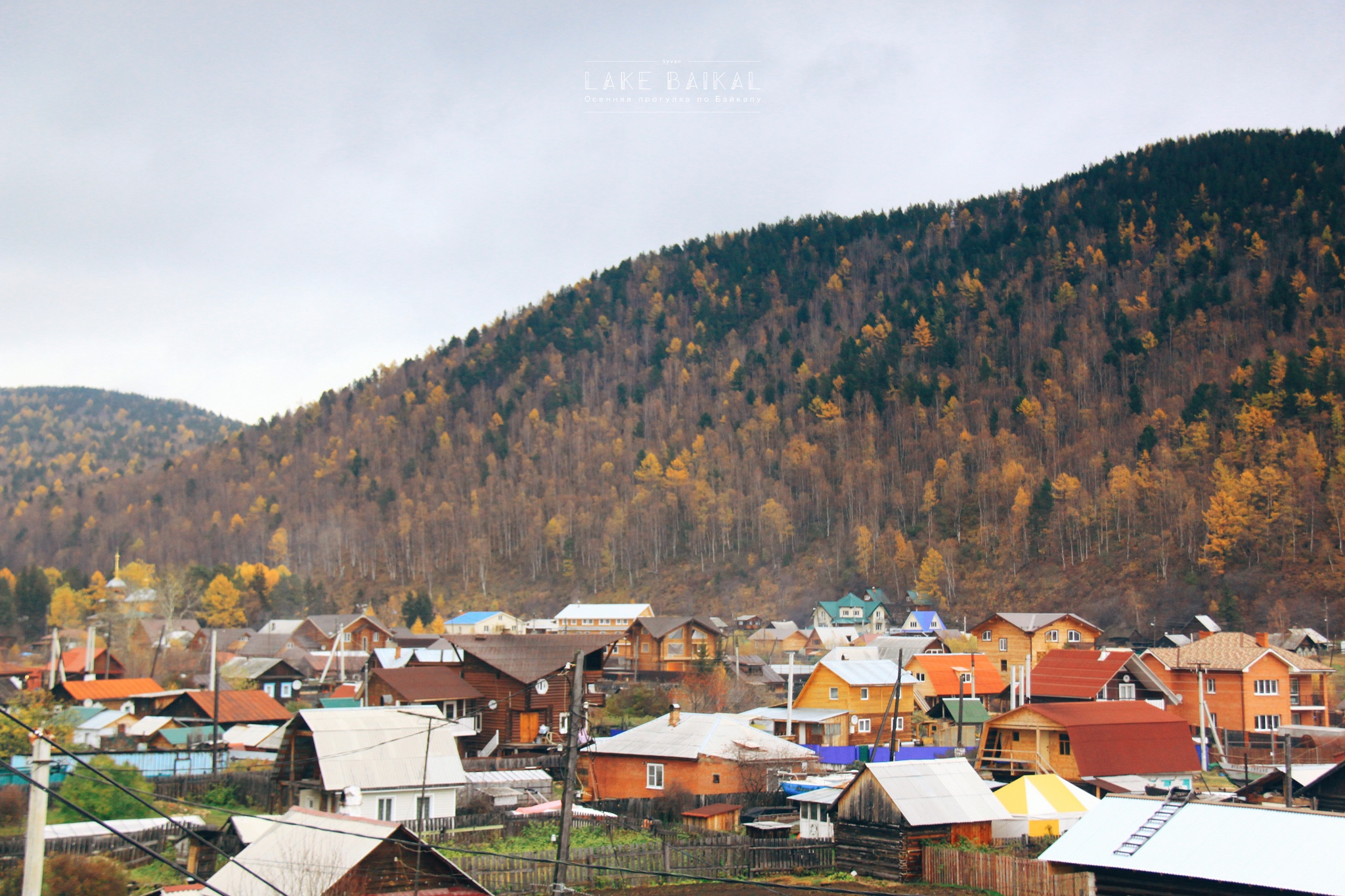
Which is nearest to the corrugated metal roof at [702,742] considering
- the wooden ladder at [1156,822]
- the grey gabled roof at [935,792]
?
the grey gabled roof at [935,792]

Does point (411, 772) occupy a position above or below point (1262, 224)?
below

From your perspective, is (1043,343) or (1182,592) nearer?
(1182,592)

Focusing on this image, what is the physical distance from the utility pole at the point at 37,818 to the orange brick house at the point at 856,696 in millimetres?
39224

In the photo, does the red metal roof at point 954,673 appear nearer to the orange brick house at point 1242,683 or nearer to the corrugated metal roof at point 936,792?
the orange brick house at point 1242,683

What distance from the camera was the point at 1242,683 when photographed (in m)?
47.2

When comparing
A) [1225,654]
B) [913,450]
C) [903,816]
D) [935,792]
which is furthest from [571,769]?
[913,450]

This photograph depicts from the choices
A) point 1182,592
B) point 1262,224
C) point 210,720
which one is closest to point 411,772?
point 210,720

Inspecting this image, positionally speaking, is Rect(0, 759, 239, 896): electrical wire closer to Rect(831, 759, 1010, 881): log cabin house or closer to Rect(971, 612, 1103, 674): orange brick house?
Rect(831, 759, 1010, 881): log cabin house

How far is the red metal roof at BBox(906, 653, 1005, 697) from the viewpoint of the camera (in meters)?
56.1

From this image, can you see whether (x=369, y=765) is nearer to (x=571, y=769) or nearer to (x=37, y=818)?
(x=571, y=769)

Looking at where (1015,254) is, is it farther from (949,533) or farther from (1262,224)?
(949,533)

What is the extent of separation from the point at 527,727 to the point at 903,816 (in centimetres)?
2190

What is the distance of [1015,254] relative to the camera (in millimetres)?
179500

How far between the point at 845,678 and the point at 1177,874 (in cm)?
3284
